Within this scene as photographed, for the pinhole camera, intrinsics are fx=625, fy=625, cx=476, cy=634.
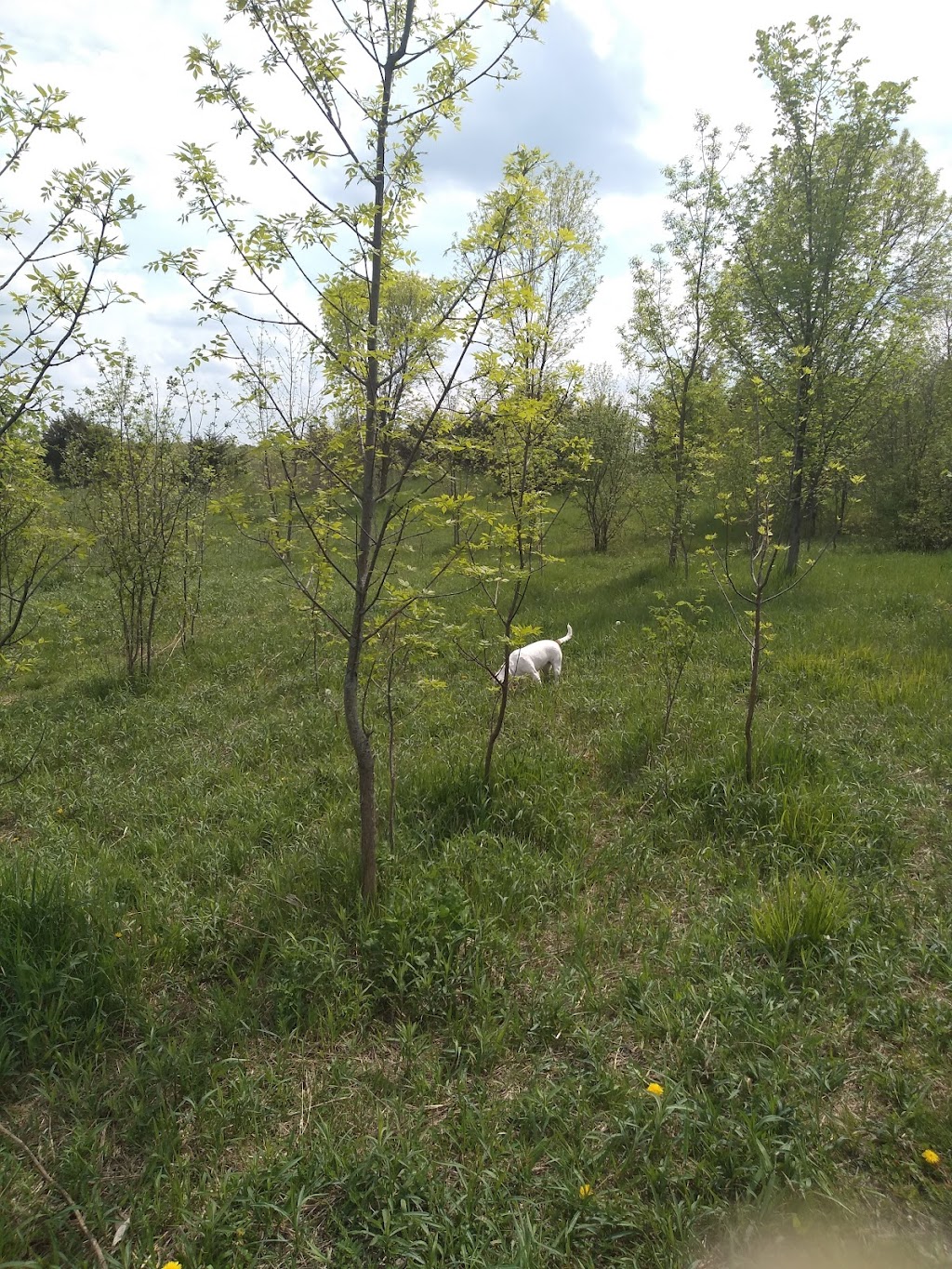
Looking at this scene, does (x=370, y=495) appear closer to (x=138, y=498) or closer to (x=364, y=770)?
(x=364, y=770)

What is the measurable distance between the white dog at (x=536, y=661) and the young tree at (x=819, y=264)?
518 cm

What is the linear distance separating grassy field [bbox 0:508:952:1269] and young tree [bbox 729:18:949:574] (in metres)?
6.20

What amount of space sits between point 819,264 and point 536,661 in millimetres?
8466

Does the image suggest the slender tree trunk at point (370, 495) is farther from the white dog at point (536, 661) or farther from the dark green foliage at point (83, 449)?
the dark green foliage at point (83, 449)

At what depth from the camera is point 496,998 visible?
117 inches

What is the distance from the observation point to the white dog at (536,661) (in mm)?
6465

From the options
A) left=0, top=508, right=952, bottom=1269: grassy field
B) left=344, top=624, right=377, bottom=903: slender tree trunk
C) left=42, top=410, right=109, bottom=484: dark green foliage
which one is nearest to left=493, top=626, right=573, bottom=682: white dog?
left=0, top=508, right=952, bottom=1269: grassy field

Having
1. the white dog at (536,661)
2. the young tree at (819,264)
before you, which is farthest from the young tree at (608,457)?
the white dog at (536,661)

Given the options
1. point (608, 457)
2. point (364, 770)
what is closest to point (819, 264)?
point (608, 457)

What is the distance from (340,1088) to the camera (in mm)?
2570

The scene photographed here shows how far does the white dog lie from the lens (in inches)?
255

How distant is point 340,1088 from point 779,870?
8.76 feet

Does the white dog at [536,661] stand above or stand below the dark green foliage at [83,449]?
below

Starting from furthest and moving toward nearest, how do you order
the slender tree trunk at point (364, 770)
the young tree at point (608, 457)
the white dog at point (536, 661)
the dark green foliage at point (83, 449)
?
the young tree at point (608, 457) → the dark green foliage at point (83, 449) → the white dog at point (536, 661) → the slender tree trunk at point (364, 770)
